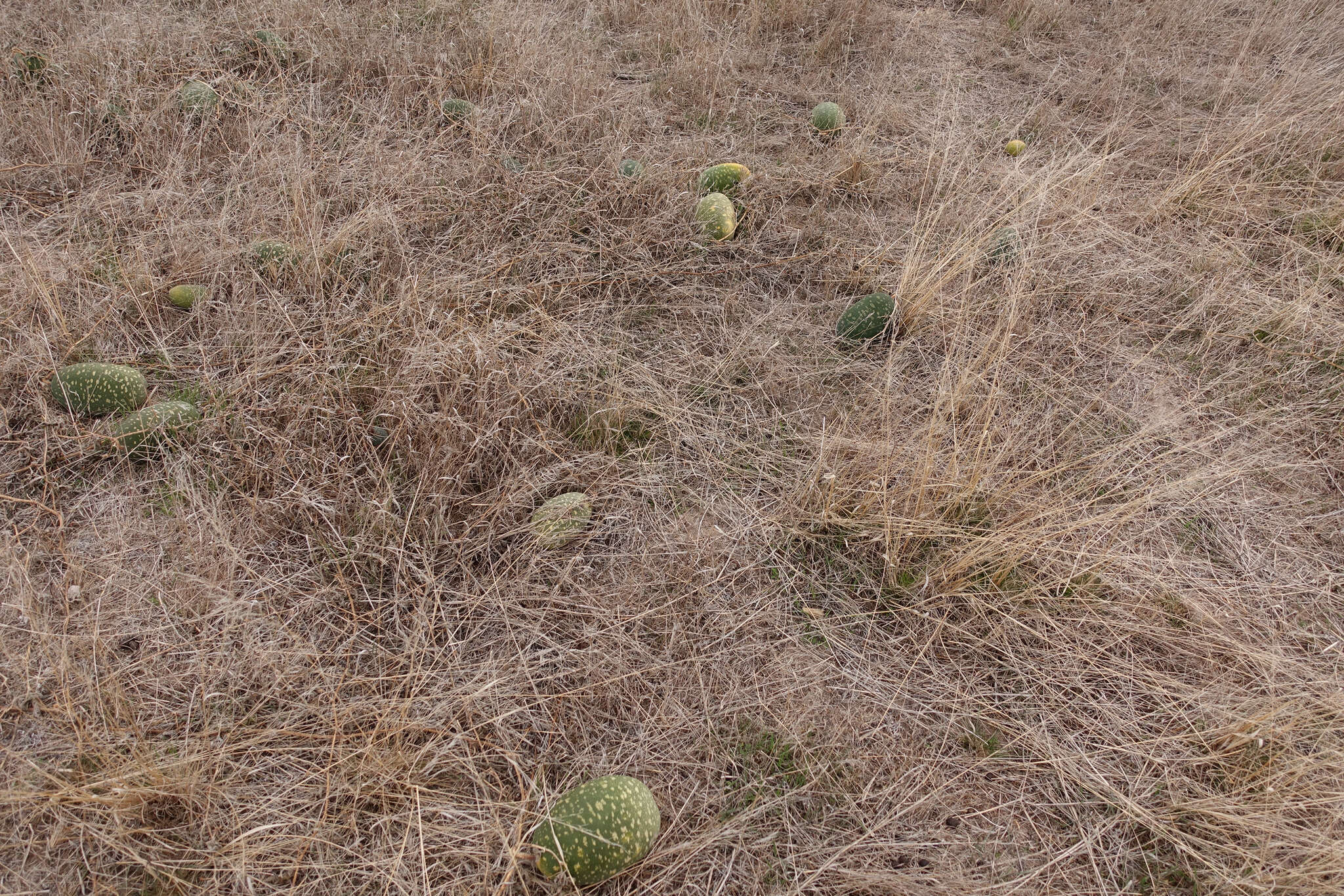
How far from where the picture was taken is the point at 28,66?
361 cm

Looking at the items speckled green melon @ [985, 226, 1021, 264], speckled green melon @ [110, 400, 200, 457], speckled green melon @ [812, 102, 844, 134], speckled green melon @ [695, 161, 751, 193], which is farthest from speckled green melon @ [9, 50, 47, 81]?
speckled green melon @ [985, 226, 1021, 264]

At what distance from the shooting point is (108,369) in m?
2.40

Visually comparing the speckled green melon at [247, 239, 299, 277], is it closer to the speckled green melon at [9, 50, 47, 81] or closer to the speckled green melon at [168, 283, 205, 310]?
the speckled green melon at [168, 283, 205, 310]

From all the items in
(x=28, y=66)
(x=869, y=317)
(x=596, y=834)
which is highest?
(x=28, y=66)

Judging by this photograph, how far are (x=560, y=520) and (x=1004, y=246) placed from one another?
2081 mm

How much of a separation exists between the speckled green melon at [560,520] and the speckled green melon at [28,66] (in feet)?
10.5

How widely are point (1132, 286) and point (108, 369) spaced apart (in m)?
3.58

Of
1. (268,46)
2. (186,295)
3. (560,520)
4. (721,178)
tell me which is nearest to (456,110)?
(268,46)

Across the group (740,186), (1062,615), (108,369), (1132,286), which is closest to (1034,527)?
(1062,615)

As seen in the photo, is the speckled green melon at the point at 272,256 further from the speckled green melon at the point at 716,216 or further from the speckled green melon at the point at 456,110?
the speckled green melon at the point at 716,216

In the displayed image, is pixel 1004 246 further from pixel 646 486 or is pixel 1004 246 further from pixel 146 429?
pixel 146 429

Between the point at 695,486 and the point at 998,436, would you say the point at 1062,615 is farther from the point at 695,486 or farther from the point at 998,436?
the point at 695,486

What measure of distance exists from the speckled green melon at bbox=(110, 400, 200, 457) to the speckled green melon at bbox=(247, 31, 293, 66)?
2.26m

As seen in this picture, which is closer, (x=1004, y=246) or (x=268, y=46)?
(x=1004, y=246)
